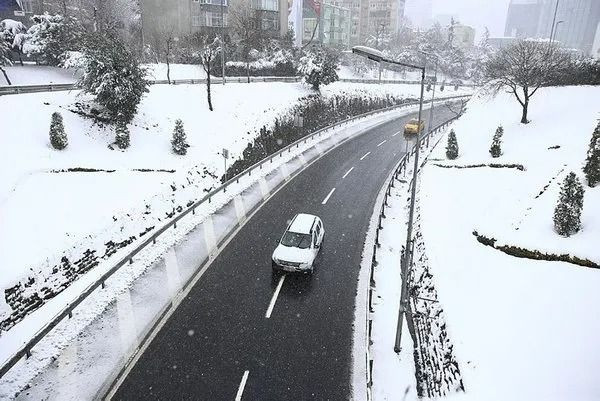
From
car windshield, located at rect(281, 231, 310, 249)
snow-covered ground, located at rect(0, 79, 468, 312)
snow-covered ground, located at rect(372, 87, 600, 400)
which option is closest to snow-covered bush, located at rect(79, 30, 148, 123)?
snow-covered ground, located at rect(0, 79, 468, 312)

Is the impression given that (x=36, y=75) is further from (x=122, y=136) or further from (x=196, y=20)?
(x=196, y=20)

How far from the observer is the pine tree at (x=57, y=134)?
22969 mm

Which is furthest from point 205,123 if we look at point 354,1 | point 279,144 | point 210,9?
point 354,1

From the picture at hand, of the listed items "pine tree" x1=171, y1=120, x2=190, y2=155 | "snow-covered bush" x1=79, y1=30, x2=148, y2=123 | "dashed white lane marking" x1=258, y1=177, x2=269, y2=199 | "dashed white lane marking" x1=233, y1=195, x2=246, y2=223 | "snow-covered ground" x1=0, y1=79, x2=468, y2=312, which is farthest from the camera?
"pine tree" x1=171, y1=120, x2=190, y2=155

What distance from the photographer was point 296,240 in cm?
1578

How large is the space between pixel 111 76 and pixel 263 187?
12626 mm

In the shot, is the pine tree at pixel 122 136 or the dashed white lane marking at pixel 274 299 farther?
the pine tree at pixel 122 136

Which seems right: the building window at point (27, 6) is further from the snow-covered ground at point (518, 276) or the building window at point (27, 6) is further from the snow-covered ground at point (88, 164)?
the snow-covered ground at point (518, 276)

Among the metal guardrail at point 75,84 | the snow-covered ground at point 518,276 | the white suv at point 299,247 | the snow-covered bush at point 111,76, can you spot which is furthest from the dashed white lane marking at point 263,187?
the metal guardrail at point 75,84

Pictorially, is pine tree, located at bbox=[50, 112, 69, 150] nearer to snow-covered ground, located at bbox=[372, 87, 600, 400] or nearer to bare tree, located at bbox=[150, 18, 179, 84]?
snow-covered ground, located at bbox=[372, 87, 600, 400]

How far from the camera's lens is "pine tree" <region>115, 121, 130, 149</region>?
2575 centimetres

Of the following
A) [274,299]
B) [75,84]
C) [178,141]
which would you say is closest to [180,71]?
[75,84]

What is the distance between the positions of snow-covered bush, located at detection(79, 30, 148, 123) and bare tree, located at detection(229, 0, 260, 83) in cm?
2207

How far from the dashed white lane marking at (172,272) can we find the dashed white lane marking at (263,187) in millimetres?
7590
